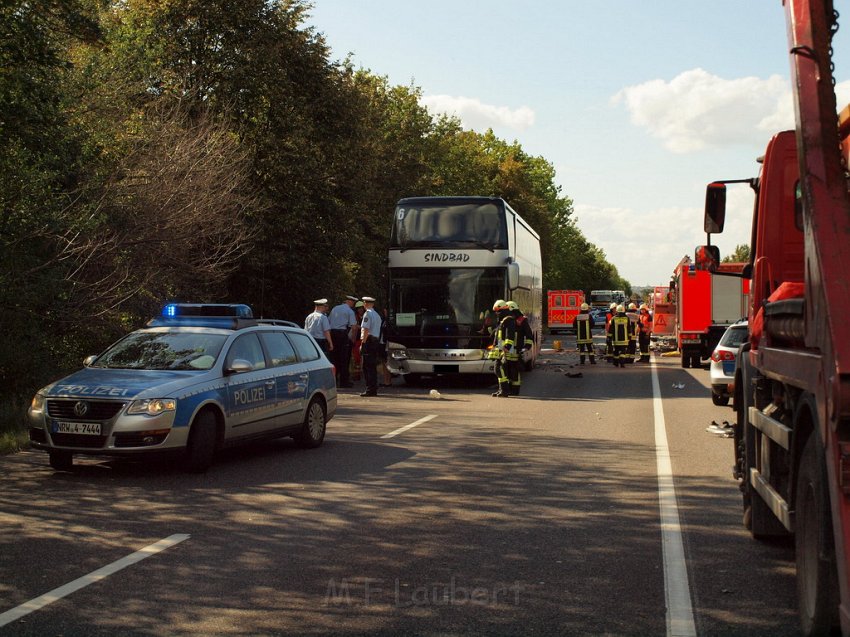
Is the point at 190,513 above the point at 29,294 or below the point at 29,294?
below

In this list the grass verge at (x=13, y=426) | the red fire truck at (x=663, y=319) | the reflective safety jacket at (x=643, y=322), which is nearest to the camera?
the grass verge at (x=13, y=426)

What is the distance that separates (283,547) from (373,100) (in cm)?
4512

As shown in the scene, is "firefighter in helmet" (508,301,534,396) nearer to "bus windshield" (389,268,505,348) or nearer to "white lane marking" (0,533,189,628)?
"bus windshield" (389,268,505,348)

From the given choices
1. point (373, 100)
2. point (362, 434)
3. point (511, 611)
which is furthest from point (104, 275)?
point (373, 100)

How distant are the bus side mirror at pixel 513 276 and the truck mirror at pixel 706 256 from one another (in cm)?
1461

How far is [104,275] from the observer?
21.5 m

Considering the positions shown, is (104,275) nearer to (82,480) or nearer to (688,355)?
(82,480)

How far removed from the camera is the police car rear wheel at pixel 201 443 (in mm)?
10445

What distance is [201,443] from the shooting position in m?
10.5

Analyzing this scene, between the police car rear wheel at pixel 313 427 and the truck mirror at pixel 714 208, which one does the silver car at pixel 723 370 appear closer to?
the police car rear wheel at pixel 313 427

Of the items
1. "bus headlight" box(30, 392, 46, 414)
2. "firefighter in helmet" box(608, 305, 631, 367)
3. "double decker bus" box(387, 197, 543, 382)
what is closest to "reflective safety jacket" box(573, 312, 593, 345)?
"firefighter in helmet" box(608, 305, 631, 367)

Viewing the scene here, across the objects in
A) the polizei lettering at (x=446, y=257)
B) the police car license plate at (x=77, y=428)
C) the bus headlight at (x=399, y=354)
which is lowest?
the police car license plate at (x=77, y=428)

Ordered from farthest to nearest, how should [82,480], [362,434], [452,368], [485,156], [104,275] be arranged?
[485,156], [452,368], [104,275], [362,434], [82,480]

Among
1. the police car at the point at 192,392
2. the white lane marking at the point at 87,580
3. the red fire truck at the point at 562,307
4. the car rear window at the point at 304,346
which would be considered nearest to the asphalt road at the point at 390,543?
the white lane marking at the point at 87,580
